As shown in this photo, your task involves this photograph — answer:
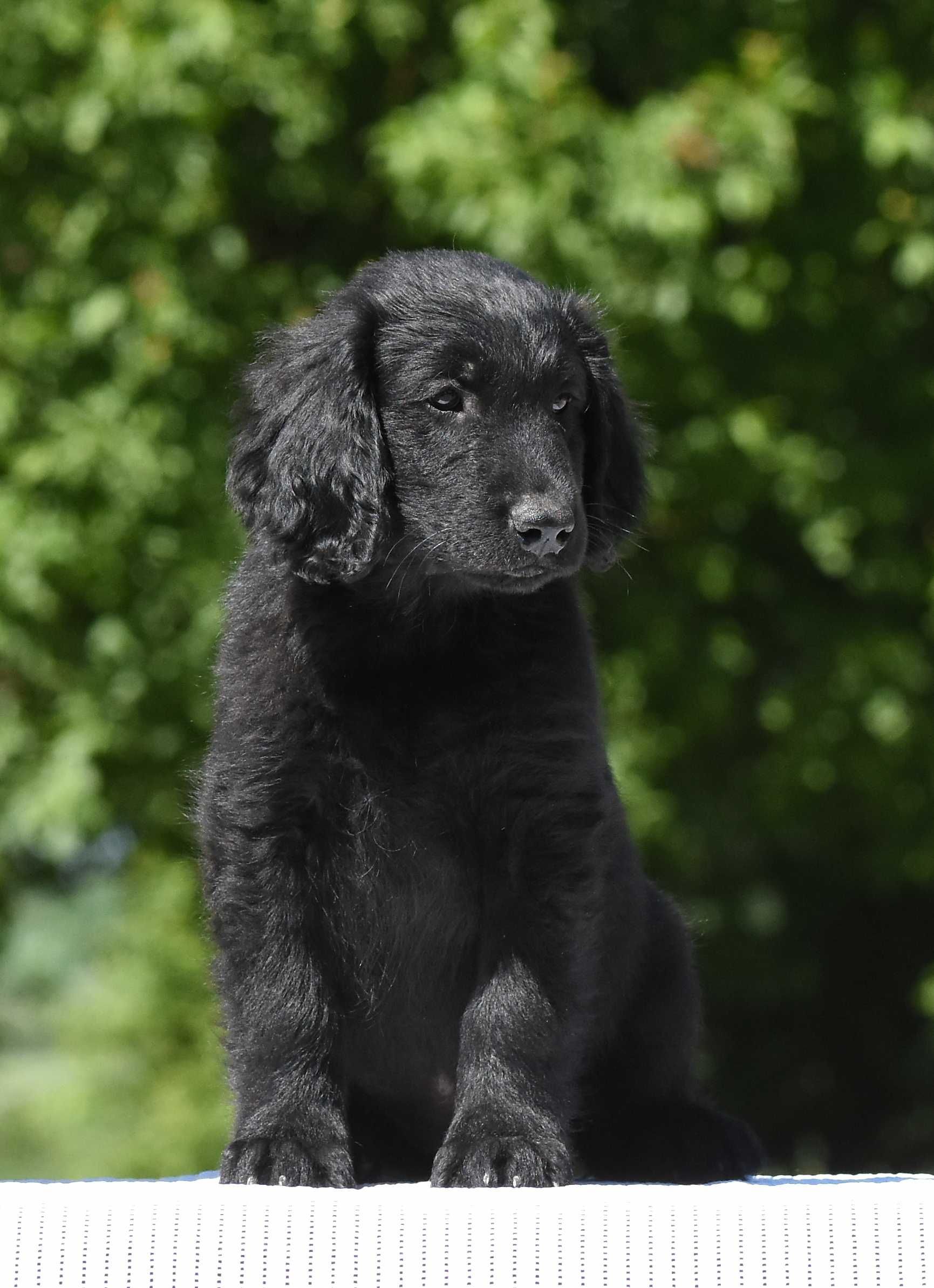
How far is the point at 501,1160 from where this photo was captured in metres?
2.98

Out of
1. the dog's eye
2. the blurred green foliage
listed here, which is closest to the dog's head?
the dog's eye

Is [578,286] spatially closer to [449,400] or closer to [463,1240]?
[449,400]

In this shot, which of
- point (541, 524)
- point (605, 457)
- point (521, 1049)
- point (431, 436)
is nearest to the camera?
point (541, 524)

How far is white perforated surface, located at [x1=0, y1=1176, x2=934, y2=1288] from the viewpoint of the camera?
275 cm

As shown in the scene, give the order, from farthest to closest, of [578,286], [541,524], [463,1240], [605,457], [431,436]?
[578,286] < [605,457] < [431,436] < [541,524] < [463,1240]

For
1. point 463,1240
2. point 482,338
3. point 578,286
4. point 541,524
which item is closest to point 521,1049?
point 463,1240

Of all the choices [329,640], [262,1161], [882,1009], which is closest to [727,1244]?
[262,1161]

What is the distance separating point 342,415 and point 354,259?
5.57m

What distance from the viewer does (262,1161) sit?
3018mm

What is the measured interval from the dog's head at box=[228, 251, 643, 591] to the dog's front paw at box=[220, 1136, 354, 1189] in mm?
992

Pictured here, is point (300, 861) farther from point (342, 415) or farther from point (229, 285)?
point (229, 285)

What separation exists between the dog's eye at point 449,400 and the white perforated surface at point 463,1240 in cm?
135

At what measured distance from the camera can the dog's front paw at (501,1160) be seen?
2967 millimetres

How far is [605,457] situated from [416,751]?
75cm
